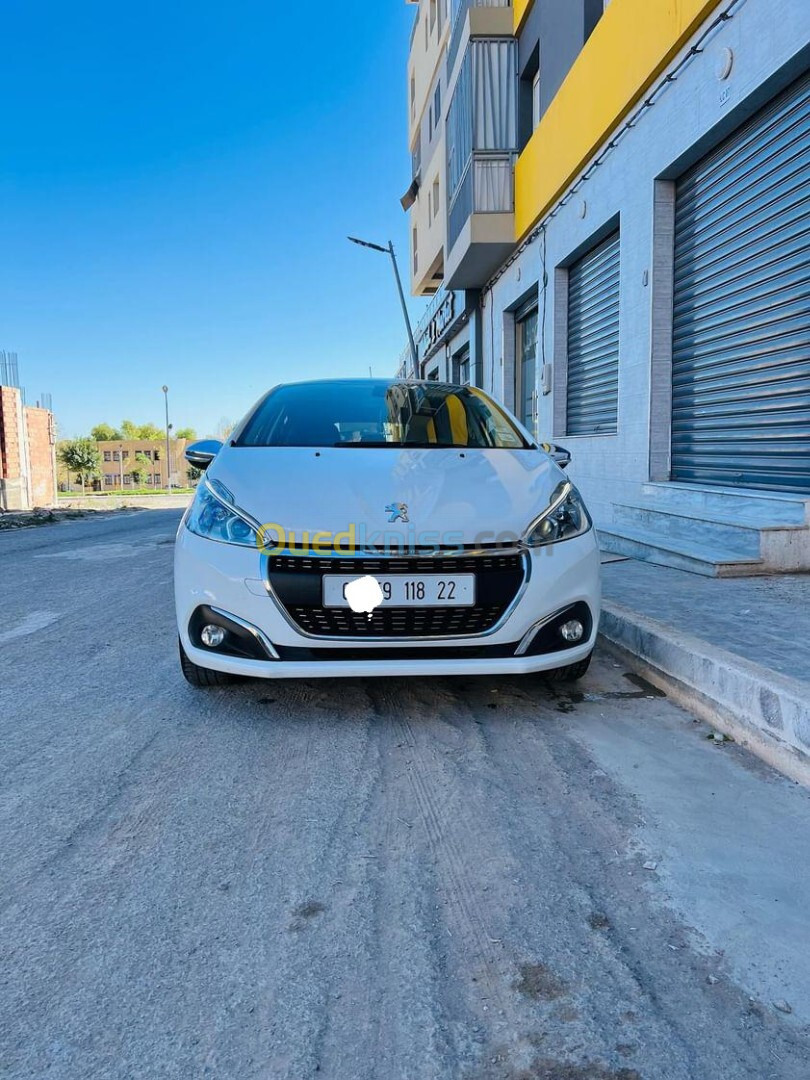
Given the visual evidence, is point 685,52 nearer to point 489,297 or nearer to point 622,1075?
point 622,1075

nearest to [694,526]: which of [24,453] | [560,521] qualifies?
[560,521]

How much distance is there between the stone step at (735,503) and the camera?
4566 mm

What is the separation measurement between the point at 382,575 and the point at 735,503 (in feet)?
11.9

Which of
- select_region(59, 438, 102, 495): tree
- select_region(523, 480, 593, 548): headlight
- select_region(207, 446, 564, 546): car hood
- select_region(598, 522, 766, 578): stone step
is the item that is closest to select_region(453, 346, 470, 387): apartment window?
select_region(598, 522, 766, 578): stone step

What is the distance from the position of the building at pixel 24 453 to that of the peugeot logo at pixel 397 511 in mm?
22892

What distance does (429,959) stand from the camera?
145cm

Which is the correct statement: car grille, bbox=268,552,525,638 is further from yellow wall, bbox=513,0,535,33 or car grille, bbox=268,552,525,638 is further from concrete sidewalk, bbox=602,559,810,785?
yellow wall, bbox=513,0,535,33

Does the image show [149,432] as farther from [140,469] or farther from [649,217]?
[649,217]

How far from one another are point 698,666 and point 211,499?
6.84 feet

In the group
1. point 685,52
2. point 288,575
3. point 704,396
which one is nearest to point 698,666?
point 288,575

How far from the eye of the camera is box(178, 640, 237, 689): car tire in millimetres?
2898

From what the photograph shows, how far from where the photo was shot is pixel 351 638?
2.51 meters

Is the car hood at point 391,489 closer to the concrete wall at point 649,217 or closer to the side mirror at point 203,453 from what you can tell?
the side mirror at point 203,453

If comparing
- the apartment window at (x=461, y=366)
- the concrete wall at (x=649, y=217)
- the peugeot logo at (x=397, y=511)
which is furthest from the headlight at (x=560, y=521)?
the apartment window at (x=461, y=366)
